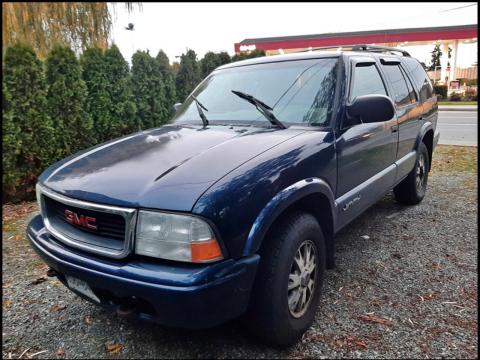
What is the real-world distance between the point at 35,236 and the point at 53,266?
328 mm

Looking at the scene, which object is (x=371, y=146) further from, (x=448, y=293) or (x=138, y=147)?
(x=138, y=147)

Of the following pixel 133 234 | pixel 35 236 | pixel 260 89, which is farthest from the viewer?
pixel 260 89

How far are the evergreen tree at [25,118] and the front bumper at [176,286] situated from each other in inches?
171

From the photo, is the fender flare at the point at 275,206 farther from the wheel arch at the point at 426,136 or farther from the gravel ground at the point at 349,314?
the wheel arch at the point at 426,136

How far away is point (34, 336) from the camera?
8.26 ft

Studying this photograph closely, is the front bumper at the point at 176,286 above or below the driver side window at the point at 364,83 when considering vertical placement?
below

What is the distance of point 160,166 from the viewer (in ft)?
7.11

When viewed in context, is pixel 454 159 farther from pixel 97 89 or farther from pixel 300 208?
pixel 97 89

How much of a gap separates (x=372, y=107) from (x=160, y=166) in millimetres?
1598

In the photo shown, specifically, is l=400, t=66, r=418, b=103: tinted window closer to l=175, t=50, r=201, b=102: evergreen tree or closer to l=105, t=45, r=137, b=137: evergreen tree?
l=105, t=45, r=137, b=137: evergreen tree

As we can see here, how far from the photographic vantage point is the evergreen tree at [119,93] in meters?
7.05

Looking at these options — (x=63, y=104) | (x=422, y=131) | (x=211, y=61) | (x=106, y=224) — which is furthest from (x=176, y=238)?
(x=211, y=61)

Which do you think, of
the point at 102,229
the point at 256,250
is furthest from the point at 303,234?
the point at 102,229

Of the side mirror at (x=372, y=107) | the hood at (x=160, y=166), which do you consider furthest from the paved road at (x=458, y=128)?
the hood at (x=160, y=166)
